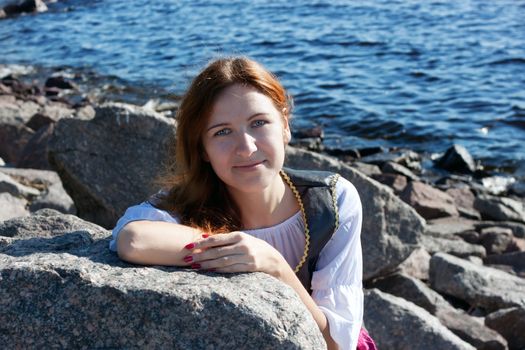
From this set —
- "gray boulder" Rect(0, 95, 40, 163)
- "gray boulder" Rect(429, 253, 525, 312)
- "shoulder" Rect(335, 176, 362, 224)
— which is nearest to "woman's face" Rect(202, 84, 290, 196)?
"shoulder" Rect(335, 176, 362, 224)

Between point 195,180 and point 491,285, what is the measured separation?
3.51 m

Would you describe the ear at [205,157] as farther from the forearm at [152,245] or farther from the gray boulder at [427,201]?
the gray boulder at [427,201]

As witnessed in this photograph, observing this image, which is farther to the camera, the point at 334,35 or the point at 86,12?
the point at 86,12

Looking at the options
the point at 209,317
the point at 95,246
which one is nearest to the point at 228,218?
the point at 95,246

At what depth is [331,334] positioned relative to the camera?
2914 mm

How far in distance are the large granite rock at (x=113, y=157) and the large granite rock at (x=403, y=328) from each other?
1.97 meters

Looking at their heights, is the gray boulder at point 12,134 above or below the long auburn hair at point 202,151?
below

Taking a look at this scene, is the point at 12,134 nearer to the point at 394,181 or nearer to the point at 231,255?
the point at 394,181

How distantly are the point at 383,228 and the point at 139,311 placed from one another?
3.54m

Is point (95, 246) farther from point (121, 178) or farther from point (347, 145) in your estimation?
point (347, 145)

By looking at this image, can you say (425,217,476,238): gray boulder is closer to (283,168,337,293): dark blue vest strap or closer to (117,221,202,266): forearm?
(283,168,337,293): dark blue vest strap

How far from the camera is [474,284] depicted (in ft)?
19.8

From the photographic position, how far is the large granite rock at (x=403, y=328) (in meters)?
4.75

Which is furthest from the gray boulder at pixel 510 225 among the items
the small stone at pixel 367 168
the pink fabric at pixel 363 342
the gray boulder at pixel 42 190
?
the pink fabric at pixel 363 342
